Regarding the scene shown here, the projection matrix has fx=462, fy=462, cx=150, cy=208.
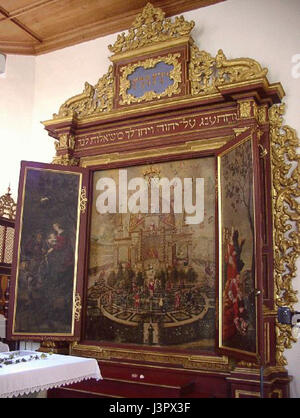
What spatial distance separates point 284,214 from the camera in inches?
245

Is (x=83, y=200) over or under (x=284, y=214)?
over

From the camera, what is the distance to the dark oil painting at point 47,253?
23.9 ft

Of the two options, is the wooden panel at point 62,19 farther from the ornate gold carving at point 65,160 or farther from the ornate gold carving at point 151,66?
the ornate gold carving at point 65,160

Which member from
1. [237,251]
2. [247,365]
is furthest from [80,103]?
[247,365]

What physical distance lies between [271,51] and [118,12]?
2.94 meters

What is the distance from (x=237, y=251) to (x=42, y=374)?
2763 mm

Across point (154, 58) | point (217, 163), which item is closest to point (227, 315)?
point (217, 163)

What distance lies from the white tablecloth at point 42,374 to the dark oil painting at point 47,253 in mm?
1590

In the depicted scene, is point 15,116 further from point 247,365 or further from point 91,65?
point 247,365

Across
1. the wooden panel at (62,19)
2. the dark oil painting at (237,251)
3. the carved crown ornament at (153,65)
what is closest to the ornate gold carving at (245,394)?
the dark oil painting at (237,251)

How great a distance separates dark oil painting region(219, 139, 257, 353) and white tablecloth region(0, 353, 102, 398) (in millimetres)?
1819

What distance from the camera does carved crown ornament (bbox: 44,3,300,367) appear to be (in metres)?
6.12

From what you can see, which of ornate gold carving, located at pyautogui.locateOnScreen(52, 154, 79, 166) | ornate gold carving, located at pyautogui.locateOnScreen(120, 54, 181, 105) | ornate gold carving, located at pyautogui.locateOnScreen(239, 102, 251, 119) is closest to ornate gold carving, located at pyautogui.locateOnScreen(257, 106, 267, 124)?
ornate gold carving, located at pyautogui.locateOnScreen(239, 102, 251, 119)

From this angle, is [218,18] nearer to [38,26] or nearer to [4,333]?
[38,26]
